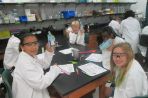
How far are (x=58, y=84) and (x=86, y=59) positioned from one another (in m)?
0.82

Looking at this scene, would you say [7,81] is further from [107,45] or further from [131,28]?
[131,28]

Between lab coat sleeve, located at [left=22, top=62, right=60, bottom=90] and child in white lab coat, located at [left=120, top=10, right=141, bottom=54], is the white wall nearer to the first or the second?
child in white lab coat, located at [left=120, top=10, right=141, bottom=54]

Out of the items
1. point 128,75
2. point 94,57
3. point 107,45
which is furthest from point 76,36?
point 128,75

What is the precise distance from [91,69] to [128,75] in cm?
64

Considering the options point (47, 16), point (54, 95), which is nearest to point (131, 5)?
point (47, 16)

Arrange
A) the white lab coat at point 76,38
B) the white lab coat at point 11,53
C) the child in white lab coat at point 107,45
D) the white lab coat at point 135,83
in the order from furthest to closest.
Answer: the white lab coat at point 76,38 < the white lab coat at point 11,53 < the child in white lab coat at point 107,45 < the white lab coat at point 135,83

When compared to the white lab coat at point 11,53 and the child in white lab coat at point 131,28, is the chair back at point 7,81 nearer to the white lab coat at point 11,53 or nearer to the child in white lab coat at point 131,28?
the white lab coat at point 11,53

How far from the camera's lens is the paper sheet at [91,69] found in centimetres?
193

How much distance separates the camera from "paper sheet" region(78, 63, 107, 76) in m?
1.93

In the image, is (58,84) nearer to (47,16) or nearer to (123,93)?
(123,93)

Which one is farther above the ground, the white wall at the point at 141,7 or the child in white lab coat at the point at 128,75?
the white wall at the point at 141,7

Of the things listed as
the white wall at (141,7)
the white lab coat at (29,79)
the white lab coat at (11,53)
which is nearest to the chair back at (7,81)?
the white lab coat at (29,79)

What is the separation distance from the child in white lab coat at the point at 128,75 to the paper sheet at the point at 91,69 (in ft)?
1.15

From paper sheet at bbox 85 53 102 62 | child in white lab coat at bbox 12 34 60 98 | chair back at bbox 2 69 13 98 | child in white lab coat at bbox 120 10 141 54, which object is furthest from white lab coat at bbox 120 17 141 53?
chair back at bbox 2 69 13 98
